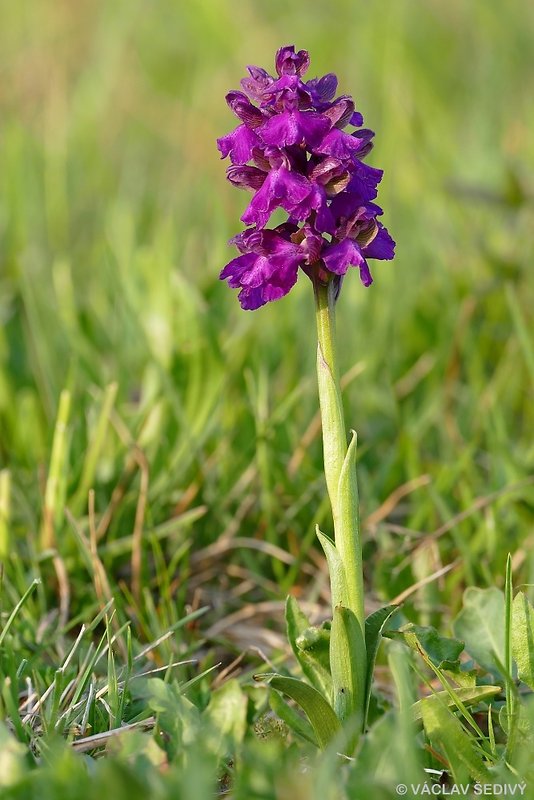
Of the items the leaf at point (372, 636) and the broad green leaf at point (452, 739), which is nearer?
the broad green leaf at point (452, 739)

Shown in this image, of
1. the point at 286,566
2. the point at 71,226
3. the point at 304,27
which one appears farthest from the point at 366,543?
the point at 304,27

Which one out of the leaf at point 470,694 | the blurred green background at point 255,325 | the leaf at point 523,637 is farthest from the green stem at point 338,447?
the blurred green background at point 255,325

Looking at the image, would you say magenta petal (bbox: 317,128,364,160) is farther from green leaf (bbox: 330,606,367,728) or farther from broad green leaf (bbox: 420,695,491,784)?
broad green leaf (bbox: 420,695,491,784)

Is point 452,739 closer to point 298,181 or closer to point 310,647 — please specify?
point 310,647

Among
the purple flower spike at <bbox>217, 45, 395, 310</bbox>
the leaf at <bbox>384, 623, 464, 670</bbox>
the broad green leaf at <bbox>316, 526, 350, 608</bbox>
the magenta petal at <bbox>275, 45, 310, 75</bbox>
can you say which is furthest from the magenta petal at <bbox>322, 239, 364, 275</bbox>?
the leaf at <bbox>384, 623, 464, 670</bbox>

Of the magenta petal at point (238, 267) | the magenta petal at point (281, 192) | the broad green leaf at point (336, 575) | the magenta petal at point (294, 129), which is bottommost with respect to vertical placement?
the broad green leaf at point (336, 575)

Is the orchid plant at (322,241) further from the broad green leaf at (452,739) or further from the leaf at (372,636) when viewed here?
the broad green leaf at (452,739)
